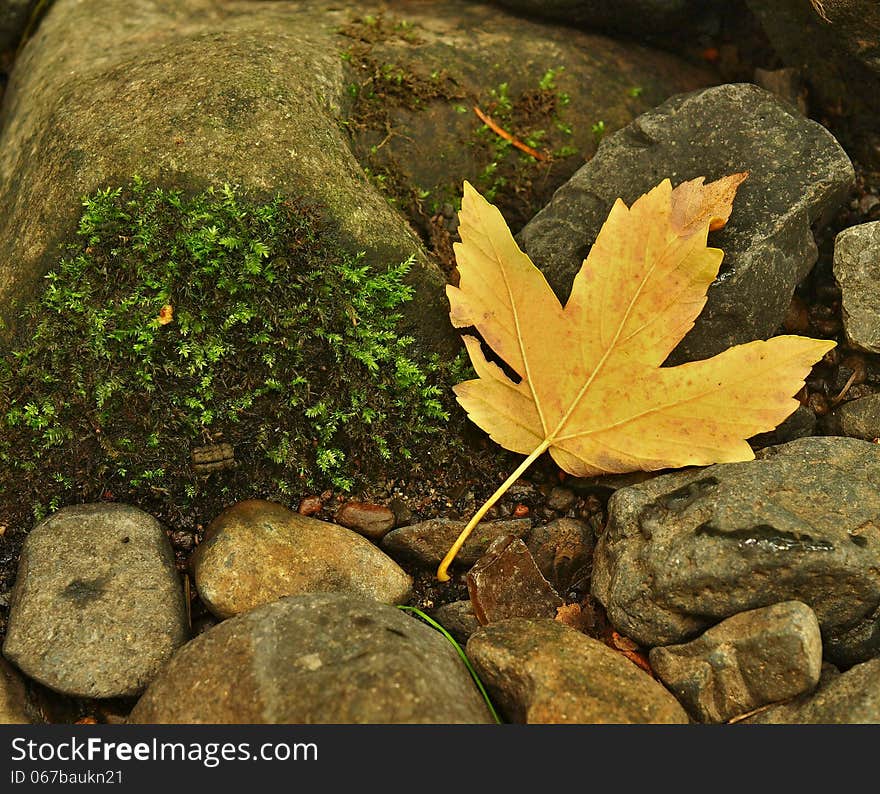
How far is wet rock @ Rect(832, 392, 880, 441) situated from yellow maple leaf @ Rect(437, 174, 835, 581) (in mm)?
584

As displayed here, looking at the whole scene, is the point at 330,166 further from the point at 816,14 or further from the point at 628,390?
the point at 816,14

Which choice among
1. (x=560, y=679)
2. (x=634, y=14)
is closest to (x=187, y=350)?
(x=560, y=679)

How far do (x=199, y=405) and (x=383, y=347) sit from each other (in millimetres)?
652

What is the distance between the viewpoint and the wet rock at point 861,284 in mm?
3123

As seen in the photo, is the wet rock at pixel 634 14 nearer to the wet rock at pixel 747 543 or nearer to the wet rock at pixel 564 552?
the wet rock at pixel 747 543

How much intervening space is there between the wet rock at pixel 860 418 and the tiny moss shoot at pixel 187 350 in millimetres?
1589

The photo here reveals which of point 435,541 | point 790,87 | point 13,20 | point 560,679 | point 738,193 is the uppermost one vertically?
point 13,20

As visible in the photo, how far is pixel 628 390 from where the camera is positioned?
2.85m

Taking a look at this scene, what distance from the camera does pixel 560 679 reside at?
2.41m

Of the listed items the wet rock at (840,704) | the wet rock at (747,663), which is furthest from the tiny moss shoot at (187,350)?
the wet rock at (840,704)

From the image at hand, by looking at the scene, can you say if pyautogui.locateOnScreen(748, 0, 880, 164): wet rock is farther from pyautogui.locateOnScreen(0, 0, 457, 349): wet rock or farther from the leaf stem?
the leaf stem

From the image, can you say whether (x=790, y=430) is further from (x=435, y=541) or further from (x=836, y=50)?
(x=836, y=50)

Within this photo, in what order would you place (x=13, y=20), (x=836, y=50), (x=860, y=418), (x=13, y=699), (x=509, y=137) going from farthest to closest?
(x=13, y=20) → (x=509, y=137) → (x=836, y=50) → (x=860, y=418) → (x=13, y=699)

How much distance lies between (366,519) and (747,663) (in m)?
1.34
